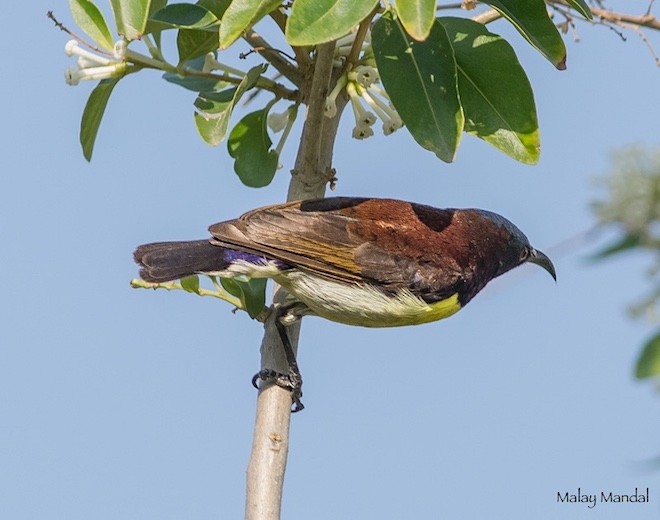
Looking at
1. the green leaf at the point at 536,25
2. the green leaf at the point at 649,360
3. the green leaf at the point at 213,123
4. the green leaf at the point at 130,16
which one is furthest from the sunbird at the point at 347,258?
the green leaf at the point at 649,360

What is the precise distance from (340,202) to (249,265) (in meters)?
0.60

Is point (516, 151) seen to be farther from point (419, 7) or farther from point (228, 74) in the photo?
point (228, 74)

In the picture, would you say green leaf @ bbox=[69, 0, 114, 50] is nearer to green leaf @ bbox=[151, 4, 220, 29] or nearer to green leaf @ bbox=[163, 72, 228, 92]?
green leaf @ bbox=[151, 4, 220, 29]

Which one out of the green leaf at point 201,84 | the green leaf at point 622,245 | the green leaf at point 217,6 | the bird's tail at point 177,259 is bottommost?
the green leaf at point 622,245

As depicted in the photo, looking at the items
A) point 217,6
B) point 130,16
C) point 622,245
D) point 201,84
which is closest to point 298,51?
point 217,6

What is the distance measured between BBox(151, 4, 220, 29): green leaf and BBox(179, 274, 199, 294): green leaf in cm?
95

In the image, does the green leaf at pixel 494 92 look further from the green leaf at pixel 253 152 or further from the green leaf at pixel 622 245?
the green leaf at pixel 622 245

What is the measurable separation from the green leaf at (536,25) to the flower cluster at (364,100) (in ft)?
1.75

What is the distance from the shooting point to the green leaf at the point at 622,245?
194 cm

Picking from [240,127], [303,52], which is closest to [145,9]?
[303,52]

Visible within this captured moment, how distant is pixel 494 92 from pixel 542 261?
226 cm

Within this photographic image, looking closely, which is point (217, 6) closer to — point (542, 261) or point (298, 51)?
point (298, 51)

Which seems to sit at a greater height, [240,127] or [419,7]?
[240,127]

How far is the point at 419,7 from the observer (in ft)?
8.32
